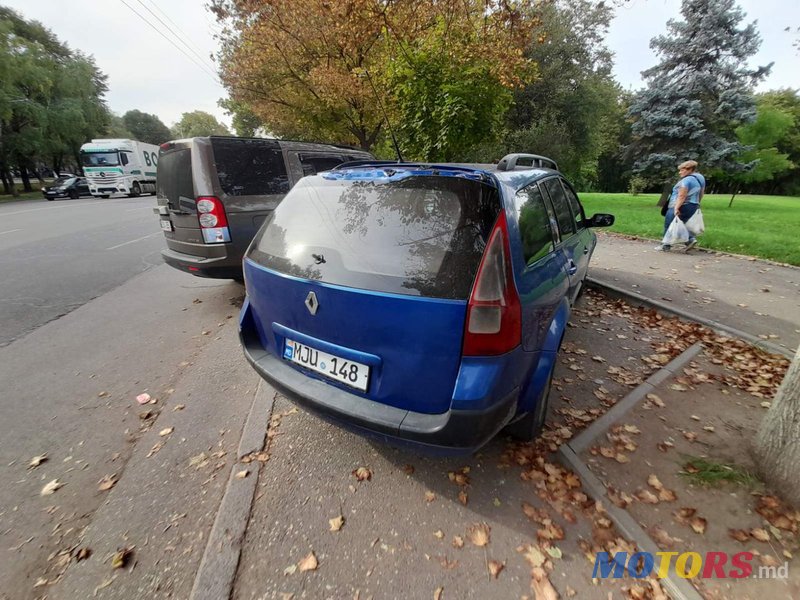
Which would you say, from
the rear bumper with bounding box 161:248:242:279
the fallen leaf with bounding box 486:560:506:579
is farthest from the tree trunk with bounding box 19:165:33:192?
the fallen leaf with bounding box 486:560:506:579

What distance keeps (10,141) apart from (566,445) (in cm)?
3959

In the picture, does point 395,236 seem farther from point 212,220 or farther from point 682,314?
point 682,314

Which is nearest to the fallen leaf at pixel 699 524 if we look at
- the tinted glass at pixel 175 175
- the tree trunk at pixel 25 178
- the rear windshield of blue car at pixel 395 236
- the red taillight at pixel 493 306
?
the red taillight at pixel 493 306

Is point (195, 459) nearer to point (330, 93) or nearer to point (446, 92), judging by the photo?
point (446, 92)

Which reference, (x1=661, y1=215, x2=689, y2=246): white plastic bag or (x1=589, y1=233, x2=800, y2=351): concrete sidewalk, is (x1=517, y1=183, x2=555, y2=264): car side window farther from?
(x1=661, y1=215, x2=689, y2=246): white plastic bag

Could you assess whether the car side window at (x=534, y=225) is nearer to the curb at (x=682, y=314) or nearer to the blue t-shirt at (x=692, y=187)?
the curb at (x=682, y=314)

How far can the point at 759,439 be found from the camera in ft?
7.20

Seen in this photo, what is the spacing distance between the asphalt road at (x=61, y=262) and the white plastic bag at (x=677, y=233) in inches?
Answer: 419

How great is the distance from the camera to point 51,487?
2.32 meters

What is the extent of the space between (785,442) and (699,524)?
25.9 inches

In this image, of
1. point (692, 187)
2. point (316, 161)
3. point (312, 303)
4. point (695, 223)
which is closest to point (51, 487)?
point (312, 303)

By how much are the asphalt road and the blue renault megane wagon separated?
4406 mm

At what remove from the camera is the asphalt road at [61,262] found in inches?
204

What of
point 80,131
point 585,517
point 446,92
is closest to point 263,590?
point 585,517
